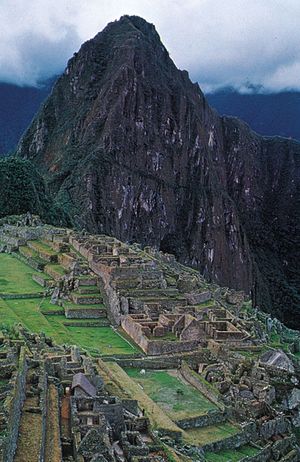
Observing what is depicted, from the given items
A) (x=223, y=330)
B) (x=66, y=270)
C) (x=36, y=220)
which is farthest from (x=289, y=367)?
(x=36, y=220)

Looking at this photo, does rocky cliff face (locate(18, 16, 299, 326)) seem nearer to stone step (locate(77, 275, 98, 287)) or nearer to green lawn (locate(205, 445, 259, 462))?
stone step (locate(77, 275, 98, 287))

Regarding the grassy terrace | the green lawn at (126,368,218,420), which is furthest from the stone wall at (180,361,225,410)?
the grassy terrace

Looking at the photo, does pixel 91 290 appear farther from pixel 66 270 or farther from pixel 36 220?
pixel 36 220

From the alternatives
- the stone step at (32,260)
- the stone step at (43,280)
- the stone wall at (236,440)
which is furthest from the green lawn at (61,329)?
the stone step at (32,260)

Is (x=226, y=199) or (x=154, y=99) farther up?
(x=154, y=99)

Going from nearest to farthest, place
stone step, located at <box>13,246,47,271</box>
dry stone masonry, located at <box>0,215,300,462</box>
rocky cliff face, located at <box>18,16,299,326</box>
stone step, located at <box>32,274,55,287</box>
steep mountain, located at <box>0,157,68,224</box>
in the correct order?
dry stone masonry, located at <box>0,215,300,462</box>
stone step, located at <box>32,274,55,287</box>
stone step, located at <box>13,246,47,271</box>
steep mountain, located at <box>0,157,68,224</box>
rocky cliff face, located at <box>18,16,299,326</box>
